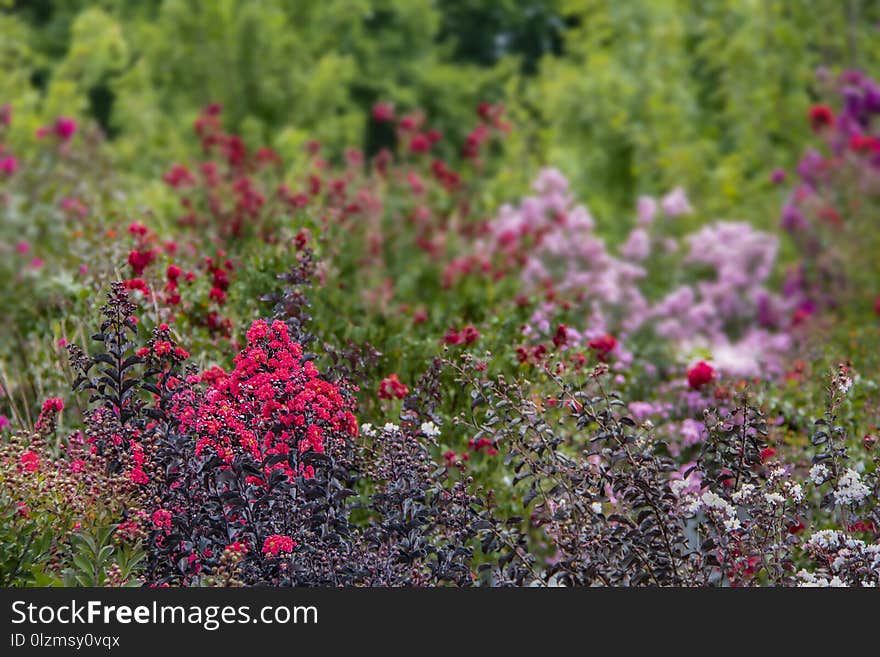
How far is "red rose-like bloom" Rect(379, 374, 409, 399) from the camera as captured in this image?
162 inches

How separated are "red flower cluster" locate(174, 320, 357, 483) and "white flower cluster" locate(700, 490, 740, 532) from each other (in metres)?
1.08

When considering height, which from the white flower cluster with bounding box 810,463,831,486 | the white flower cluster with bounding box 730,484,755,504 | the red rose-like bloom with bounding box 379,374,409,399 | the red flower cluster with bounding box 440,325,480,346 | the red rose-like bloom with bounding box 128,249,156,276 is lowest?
the white flower cluster with bounding box 730,484,755,504

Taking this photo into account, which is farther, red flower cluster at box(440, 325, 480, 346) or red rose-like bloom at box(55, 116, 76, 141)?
red rose-like bloom at box(55, 116, 76, 141)

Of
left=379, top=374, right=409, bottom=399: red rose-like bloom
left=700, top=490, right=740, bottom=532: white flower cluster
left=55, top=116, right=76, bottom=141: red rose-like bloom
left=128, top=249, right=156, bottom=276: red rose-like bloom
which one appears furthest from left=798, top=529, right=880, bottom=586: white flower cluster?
left=55, top=116, right=76, bottom=141: red rose-like bloom

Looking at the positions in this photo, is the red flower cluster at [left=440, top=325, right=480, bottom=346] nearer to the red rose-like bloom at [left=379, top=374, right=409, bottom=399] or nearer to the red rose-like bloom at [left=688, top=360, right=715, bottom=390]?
the red rose-like bloom at [left=379, top=374, right=409, bottom=399]

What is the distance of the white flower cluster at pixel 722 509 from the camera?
3346mm

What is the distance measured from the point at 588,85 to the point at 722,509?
359 inches

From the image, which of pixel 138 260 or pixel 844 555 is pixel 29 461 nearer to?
pixel 138 260

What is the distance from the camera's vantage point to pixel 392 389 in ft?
13.6

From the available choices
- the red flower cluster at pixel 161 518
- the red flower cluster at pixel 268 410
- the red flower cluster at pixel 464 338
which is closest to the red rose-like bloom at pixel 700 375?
the red flower cluster at pixel 464 338

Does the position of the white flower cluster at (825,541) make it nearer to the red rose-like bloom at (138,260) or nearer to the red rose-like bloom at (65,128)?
the red rose-like bloom at (138,260)

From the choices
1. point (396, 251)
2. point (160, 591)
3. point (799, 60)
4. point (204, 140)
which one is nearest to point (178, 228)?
point (204, 140)

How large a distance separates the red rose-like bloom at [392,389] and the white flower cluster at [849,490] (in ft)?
4.77

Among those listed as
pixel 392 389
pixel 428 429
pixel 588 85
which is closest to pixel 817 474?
pixel 428 429
